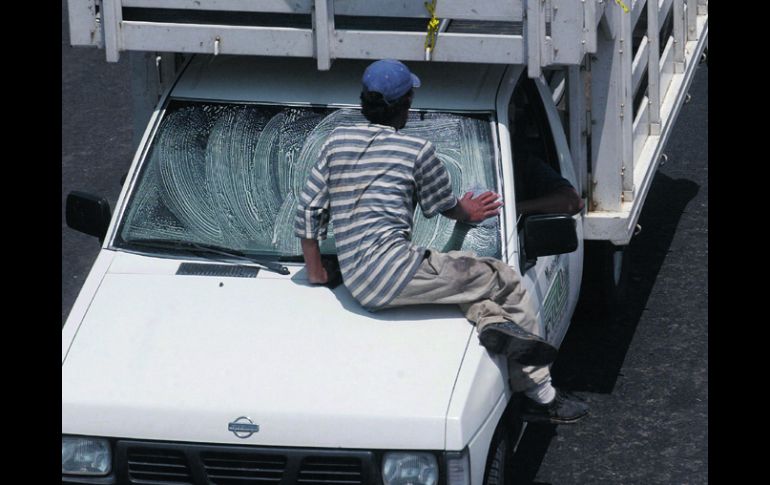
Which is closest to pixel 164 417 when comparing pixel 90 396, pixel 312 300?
pixel 90 396

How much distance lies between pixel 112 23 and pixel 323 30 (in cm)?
97

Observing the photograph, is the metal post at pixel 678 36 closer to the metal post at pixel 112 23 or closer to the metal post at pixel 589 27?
the metal post at pixel 589 27

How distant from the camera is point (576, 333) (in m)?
8.55

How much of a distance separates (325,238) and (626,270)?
309 cm

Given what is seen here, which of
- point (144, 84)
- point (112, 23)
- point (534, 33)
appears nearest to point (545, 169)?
point (534, 33)

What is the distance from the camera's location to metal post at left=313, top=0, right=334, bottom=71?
20.6 ft

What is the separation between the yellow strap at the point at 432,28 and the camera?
20.4 feet

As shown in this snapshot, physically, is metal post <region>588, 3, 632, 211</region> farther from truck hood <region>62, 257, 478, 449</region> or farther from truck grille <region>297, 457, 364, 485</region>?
truck grille <region>297, 457, 364, 485</region>

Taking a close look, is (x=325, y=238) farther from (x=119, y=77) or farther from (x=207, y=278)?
(x=119, y=77)

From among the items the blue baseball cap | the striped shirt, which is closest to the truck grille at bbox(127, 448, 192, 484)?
the striped shirt

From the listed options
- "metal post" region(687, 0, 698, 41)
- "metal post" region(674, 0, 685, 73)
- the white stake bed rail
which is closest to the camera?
the white stake bed rail

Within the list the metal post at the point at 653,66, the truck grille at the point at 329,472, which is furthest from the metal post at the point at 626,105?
the truck grille at the point at 329,472

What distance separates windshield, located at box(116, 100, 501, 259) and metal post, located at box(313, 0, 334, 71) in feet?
1.17
